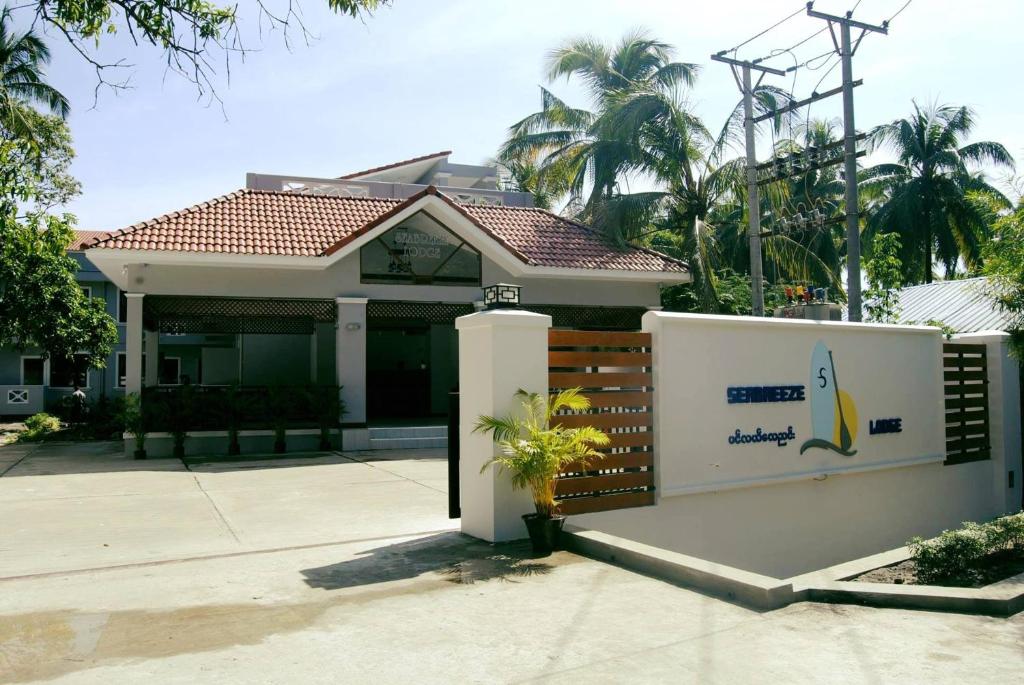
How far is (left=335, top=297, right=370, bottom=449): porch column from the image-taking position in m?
16.1

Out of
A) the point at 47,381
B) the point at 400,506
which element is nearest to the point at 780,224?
the point at 400,506

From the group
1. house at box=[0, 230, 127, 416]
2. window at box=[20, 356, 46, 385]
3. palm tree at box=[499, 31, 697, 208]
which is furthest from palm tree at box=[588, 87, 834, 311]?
window at box=[20, 356, 46, 385]

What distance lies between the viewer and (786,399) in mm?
9461

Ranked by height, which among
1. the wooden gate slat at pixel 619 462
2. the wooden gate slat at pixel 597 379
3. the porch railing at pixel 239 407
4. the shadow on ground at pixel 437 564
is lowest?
the shadow on ground at pixel 437 564

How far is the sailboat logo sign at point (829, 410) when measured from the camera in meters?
9.80

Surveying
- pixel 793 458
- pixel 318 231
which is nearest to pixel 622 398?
pixel 793 458

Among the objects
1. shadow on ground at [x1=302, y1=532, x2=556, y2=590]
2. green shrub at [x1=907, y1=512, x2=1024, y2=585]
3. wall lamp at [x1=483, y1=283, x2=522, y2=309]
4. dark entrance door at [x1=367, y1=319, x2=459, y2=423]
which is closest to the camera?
shadow on ground at [x1=302, y1=532, x2=556, y2=590]

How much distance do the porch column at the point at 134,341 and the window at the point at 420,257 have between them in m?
4.09

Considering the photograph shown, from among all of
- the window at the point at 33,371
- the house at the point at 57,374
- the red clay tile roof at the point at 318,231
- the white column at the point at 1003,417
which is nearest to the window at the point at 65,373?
the house at the point at 57,374

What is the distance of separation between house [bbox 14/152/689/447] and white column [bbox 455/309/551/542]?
29.1 ft

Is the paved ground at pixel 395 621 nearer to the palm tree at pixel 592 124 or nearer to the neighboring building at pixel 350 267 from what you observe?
the neighboring building at pixel 350 267

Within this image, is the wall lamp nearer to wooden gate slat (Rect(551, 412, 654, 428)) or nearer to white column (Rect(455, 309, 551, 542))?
white column (Rect(455, 309, 551, 542))

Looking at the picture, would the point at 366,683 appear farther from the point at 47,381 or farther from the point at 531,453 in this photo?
the point at 47,381

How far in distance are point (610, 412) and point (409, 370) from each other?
Answer: 53.4 feet
